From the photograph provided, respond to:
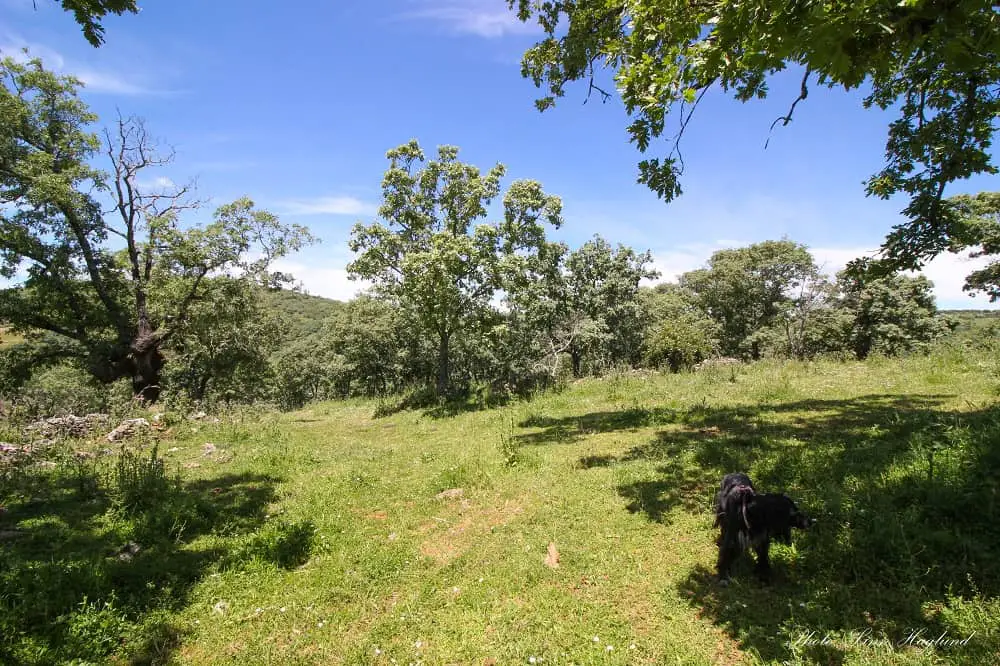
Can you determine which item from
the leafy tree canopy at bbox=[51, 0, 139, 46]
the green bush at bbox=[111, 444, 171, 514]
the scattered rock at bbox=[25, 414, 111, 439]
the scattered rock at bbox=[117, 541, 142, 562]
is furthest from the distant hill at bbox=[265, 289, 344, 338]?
the leafy tree canopy at bbox=[51, 0, 139, 46]

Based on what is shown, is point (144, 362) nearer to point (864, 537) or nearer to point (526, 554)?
point (526, 554)

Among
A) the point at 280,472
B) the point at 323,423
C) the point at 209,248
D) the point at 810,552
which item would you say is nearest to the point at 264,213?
the point at 209,248

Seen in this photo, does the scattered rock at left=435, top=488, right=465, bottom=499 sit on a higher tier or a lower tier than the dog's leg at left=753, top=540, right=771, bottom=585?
lower

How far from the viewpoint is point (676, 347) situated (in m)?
24.1

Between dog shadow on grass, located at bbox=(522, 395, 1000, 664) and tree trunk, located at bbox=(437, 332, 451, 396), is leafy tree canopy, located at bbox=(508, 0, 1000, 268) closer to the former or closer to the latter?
dog shadow on grass, located at bbox=(522, 395, 1000, 664)

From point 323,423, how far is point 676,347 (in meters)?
18.7

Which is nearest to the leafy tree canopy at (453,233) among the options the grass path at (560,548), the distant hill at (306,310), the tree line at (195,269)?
the tree line at (195,269)

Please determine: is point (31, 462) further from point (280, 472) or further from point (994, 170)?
point (994, 170)

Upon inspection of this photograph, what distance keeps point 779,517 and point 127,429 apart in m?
16.2

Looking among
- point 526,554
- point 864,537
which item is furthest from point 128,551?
point 864,537

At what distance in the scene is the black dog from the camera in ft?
15.4

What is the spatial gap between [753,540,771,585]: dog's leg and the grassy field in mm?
118

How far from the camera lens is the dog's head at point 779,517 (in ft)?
15.3

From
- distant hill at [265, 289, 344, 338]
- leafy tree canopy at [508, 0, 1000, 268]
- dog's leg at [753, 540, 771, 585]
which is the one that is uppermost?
distant hill at [265, 289, 344, 338]
